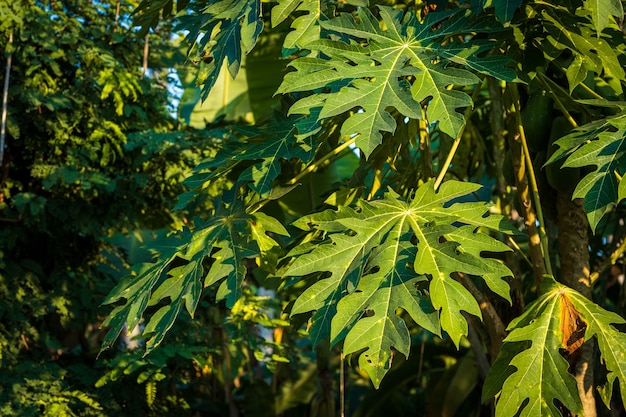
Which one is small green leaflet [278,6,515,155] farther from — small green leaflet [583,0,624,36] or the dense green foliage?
small green leaflet [583,0,624,36]

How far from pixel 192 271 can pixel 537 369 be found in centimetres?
64

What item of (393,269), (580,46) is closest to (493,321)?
(393,269)

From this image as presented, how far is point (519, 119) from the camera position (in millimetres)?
1667

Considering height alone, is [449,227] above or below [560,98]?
below

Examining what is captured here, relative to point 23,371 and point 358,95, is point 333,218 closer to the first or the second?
point 358,95

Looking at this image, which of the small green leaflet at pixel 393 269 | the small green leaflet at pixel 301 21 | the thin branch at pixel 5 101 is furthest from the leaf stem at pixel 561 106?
the thin branch at pixel 5 101

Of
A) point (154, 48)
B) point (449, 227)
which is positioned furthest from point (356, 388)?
point (449, 227)

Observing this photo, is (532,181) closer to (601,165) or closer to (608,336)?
(601,165)

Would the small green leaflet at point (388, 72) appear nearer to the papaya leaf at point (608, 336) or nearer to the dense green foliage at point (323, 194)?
the dense green foliage at point (323, 194)

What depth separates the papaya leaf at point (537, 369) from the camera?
130cm

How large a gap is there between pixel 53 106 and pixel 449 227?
5.73ft

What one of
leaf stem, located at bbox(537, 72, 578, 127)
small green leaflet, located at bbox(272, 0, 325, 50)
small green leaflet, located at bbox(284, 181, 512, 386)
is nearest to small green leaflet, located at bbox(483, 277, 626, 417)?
small green leaflet, located at bbox(284, 181, 512, 386)

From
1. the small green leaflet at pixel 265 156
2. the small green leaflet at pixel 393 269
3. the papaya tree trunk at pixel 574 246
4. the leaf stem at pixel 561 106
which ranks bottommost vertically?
the papaya tree trunk at pixel 574 246

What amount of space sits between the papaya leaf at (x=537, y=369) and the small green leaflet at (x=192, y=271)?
489 mm
